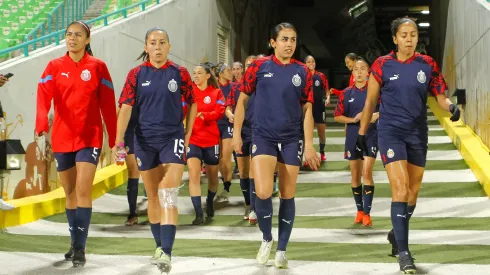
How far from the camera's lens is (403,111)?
629cm

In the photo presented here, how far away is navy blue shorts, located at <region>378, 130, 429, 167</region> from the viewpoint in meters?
6.29

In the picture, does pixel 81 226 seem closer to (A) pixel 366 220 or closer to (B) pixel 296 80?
(B) pixel 296 80

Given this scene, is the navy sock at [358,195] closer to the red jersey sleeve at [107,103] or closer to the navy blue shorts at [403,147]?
the navy blue shorts at [403,147]

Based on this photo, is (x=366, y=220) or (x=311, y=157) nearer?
(x=311, y=157)

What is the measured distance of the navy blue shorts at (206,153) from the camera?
9273mm

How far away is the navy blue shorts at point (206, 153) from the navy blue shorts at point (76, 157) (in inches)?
109

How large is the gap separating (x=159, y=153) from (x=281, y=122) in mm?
1081

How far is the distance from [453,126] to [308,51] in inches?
899

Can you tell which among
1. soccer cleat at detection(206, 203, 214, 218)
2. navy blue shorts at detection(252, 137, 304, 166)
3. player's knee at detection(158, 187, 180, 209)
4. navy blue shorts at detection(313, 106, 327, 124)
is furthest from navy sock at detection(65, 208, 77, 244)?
navy blue shorts at detection(313, 106, 327, 124)

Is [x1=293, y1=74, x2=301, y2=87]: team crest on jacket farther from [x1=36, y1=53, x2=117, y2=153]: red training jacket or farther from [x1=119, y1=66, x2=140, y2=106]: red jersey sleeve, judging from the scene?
[x1=36, y1=53, x2=117, y2=153]: red training jacket

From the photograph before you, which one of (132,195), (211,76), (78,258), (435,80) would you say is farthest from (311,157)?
(132,195)

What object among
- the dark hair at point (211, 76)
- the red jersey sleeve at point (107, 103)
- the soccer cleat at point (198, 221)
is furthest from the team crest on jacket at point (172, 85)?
the soccer cleat at point (198, 221)

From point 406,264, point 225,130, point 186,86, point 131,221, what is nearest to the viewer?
point 406,264

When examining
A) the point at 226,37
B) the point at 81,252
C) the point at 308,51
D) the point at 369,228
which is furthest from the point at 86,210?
the point at 308,51
